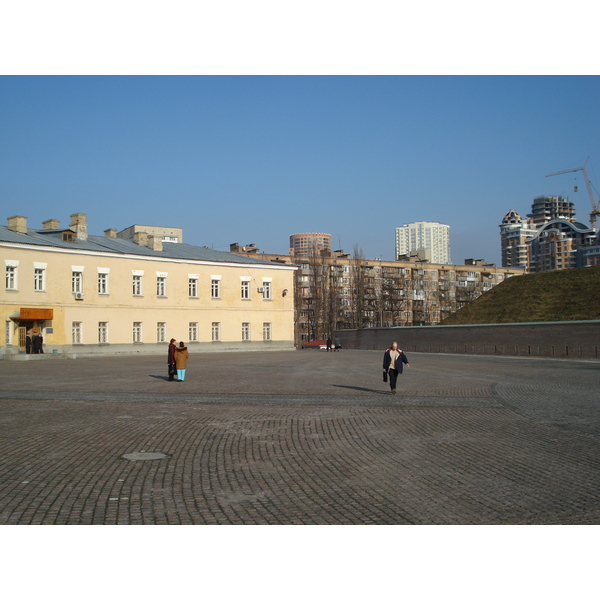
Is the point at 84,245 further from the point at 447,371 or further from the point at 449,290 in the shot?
the point at 449,290

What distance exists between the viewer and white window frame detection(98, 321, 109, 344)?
50688 millimetres

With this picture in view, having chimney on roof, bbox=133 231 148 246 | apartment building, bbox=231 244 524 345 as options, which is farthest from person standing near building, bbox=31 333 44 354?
apartment building, bbox=231 244 524 345

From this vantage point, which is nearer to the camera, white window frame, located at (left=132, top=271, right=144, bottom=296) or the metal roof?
the metal roof

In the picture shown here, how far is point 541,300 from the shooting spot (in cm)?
Answer: 5712

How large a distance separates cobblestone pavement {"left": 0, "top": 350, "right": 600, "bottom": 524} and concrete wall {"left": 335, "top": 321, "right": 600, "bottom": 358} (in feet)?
79.4

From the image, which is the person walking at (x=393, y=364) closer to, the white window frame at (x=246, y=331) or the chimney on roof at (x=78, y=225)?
the chimney on roof at (x=78, y=225)

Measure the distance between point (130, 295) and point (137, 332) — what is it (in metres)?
3.02

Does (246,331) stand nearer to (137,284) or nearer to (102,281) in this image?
(137,284)

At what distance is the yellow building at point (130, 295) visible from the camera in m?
46.3

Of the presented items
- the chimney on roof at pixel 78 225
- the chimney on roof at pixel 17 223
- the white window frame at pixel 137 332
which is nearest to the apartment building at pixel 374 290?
the white window frame at pixel 137 332

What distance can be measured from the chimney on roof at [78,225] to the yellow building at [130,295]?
0.26 feet

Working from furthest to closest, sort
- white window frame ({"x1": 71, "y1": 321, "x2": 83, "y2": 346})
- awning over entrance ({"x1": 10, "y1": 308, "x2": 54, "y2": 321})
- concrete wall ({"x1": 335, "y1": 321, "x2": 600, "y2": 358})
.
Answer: white window frame ({"x1": 71, "y1": 321, "x2": 83, "y2": 346})
awning over entrance ({"x1": 10, "y1": 308, "x2": 54, "y2": 321})
concrete wall ({"x1": 335, "y1": 321, "x2": 600, "y2": 358})

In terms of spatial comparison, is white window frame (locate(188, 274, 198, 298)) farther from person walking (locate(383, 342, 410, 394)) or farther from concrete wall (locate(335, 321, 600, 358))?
person walking (locate(383, 342, 410, 394))

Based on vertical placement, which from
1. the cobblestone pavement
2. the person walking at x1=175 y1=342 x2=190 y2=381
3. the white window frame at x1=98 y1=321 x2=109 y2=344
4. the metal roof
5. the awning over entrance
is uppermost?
the metal roof
